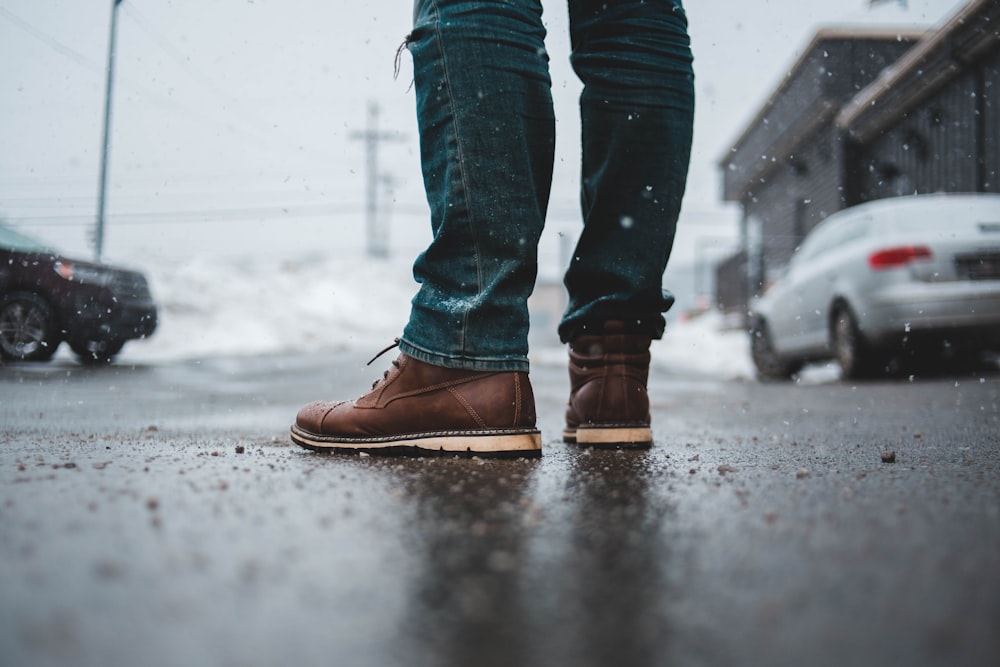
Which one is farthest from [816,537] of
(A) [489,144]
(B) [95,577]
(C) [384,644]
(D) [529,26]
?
(D) [529,26]

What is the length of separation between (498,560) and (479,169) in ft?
2.57

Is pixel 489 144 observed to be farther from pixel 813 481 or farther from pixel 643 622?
pixel 643 622

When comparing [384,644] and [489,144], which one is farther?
[489,144]

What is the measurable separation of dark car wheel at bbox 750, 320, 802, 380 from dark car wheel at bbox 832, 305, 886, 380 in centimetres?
91

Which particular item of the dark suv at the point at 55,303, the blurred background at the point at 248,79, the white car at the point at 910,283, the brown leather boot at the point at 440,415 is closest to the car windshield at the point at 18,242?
the dark suv at the point at 55,303

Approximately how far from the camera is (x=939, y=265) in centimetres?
468

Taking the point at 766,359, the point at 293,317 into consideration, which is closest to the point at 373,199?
the point at 293,317

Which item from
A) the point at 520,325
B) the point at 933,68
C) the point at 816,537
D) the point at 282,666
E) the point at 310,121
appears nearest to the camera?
the point at 282,666

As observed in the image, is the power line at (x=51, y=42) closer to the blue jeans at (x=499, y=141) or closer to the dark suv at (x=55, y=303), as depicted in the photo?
the blue jeans at (x=499, y=141)

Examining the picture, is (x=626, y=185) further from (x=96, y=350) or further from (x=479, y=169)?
(x=96, y=350)

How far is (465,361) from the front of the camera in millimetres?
1315

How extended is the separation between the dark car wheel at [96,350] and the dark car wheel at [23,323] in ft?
1.37

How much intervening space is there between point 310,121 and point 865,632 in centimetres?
A: 218

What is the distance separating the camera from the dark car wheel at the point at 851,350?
5031 millimetres
